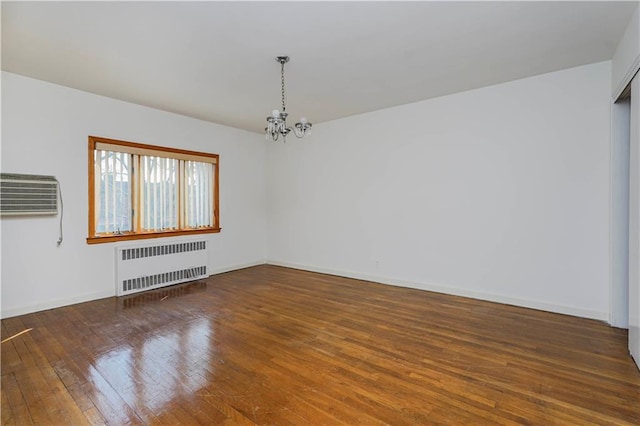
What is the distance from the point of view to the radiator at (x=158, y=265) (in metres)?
4.60

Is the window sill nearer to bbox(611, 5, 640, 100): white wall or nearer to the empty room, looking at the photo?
the empty room

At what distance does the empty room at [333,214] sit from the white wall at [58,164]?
0.03 meters

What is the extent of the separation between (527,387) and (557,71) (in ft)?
11.4

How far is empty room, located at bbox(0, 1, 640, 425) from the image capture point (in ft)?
A: 7.58

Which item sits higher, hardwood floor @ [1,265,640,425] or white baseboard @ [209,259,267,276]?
white baseboard @ [209,259,267,276]

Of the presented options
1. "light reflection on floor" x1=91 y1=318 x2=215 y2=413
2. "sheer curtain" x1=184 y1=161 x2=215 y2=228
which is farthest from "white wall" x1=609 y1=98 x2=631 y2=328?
"sheer curtain" x1=184 y1=161 x2=215 y2=228

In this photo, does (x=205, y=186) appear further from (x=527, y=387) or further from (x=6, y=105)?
(x=527, y=387)

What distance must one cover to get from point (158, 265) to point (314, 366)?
11.5 feet

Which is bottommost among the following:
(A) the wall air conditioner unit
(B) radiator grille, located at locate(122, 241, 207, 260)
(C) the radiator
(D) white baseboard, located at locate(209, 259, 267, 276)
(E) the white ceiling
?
(D) white baseboard, located at locate(209, 259, 267, 276)

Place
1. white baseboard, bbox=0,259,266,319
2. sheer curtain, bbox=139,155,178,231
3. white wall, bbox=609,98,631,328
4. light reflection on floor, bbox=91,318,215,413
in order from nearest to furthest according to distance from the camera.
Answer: light reflection on floor, bbox=91,318,215,413
white wall, bbox=609,98,631,328
white baseboard, bbox=0,259,266,319
sheer curtain, bbox=139,155,178,231

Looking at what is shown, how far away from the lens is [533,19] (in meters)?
2.61

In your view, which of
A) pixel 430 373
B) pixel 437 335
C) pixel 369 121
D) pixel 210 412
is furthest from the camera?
pixel 369 121

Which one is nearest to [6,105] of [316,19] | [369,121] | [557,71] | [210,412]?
[316,19]

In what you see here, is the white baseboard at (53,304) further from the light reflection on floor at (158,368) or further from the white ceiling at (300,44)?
Result: the white ceiling at (300,44)
